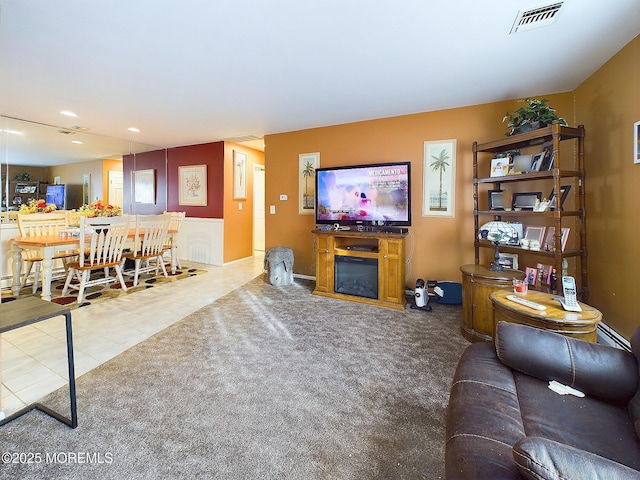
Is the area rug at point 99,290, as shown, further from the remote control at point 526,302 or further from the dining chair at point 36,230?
the remote control at point 526,302

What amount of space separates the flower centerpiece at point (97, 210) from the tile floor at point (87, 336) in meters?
1.60

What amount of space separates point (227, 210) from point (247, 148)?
1.42m

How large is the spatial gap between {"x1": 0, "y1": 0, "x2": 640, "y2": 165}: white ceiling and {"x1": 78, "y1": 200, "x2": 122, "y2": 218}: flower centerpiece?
141 centimetres

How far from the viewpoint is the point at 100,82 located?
291cm

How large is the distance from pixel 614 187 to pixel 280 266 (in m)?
3.65

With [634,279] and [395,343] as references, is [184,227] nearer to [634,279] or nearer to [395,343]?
[395,343]

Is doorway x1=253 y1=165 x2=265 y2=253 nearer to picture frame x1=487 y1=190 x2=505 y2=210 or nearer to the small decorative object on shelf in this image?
picture frame x1=487 y1=190 x2=505 y2=210

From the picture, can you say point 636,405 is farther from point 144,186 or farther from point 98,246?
point 144,186

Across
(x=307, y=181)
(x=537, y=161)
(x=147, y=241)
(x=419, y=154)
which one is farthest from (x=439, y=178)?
(x=147, y=241)

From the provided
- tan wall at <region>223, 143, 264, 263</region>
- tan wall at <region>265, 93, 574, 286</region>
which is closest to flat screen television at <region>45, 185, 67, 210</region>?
tan wall at <region>223, 143, 264, 263</region>

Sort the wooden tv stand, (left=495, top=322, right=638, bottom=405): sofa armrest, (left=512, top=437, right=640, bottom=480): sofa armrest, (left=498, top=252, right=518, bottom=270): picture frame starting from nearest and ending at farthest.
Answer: (left=512, top=437, right=640, bottom=480): sofa armrest
(left=495, top=322, right=638, bottom=405): sofa armrest
(left=498, top=252, right=518, bottom=270): picture frame
the wooden tv stand

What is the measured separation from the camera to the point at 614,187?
8.05 feet

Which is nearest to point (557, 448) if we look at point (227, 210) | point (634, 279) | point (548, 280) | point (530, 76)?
point (634, 279)

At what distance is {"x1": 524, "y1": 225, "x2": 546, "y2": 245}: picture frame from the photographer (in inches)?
113
